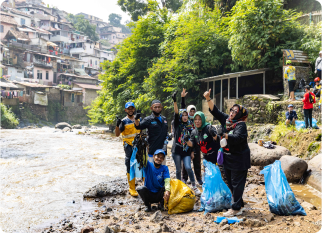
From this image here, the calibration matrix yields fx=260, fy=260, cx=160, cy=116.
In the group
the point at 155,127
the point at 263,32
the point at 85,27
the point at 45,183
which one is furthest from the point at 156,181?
the point at 85,27

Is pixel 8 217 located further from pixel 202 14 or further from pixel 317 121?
pixel 202 14

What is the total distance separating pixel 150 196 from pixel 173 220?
26.2 inches

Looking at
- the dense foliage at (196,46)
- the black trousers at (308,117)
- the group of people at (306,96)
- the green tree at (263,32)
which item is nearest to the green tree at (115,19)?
the dense foliage at (196,46)

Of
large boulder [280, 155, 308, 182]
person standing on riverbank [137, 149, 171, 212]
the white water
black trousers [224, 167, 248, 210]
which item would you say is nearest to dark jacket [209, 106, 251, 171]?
black trousers [224, 167, 248, 210]

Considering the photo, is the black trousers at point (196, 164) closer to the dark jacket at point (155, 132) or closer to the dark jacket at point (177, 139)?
the dark jacket at point (177, 139)

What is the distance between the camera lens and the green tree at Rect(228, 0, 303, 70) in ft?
44.2

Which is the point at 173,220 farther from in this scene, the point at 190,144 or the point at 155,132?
the point at 155,132

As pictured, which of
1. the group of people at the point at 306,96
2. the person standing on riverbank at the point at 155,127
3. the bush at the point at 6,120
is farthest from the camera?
the bush at the point at 6,120

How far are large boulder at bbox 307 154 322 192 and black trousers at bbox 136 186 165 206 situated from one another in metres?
3.67

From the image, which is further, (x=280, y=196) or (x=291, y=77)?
(x=291, y=77)

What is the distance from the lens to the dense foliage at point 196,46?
13.6m

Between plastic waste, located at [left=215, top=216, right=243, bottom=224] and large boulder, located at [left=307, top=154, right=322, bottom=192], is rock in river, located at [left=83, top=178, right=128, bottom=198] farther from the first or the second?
large boulder, located at [left=307, top=154, right=322, bottom=192]

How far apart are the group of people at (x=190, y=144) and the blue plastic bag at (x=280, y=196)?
0.41 metres

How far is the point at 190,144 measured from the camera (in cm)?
523
